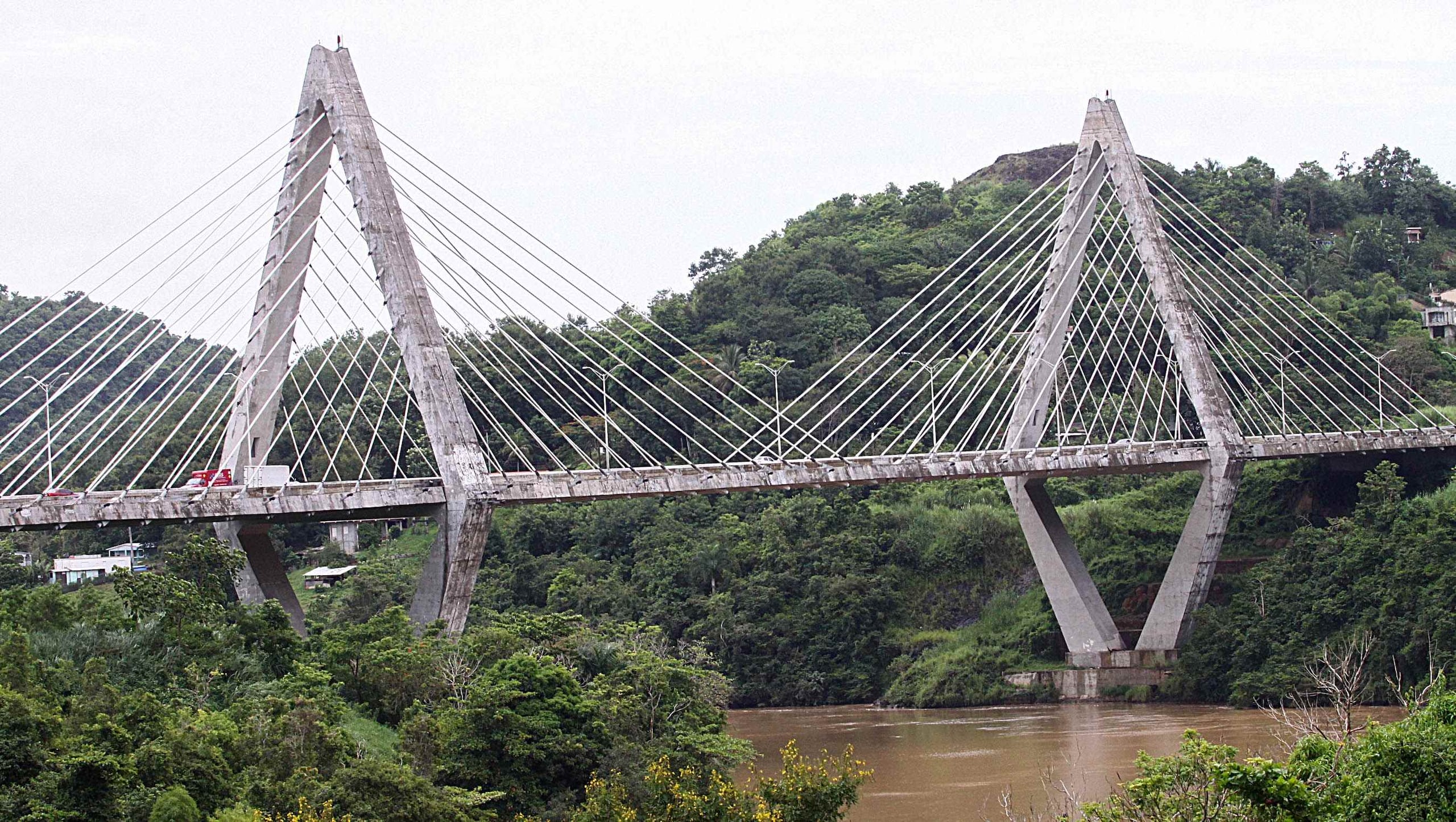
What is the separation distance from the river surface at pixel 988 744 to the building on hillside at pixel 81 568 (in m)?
17.3

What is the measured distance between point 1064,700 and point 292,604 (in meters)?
18.3

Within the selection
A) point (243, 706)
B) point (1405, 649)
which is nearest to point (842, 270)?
point (1405, 649)

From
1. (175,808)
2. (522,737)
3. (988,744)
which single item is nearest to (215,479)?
(522,737)

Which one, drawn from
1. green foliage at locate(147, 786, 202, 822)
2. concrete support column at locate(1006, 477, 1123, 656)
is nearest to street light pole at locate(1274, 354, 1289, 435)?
concrete support column at locate(1006, 477, 1123, 656)

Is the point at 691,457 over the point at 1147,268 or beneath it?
beneath

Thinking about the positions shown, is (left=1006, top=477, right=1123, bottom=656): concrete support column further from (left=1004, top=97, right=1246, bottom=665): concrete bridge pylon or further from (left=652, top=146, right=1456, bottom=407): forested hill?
(left=652, top=146, right=1456, bottom=407): forested hill

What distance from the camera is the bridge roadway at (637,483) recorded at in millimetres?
26078

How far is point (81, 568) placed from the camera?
48.5 meters

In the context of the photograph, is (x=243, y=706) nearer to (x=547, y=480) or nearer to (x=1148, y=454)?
(x=547, y=480)

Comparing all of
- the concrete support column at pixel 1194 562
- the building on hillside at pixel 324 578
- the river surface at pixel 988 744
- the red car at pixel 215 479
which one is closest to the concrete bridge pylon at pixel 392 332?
the red car at pixel 215 479

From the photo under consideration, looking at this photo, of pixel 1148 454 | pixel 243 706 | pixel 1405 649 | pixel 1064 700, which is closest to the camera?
pixel 243 706

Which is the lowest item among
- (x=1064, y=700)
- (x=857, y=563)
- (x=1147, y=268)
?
(x=1064, y=700)

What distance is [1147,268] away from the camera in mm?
42562

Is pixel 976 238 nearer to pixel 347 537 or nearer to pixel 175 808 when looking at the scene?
pixel 347 537
